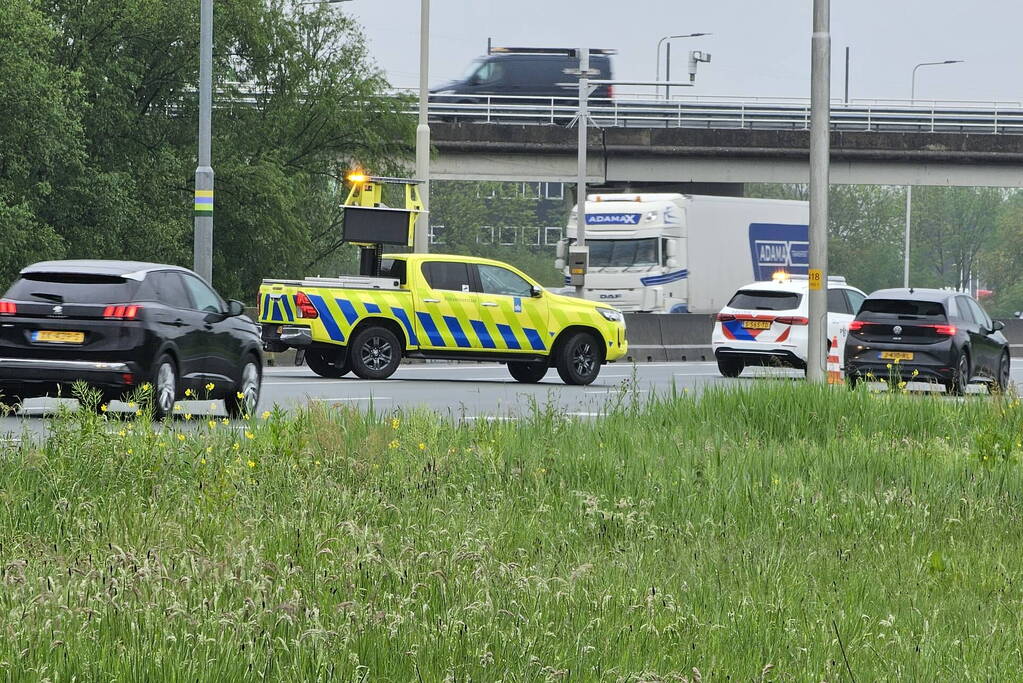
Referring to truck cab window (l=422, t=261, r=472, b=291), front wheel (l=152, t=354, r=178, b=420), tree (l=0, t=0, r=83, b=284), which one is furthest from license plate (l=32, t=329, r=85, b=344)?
tree (l=0, t=0, r=83, b=284)

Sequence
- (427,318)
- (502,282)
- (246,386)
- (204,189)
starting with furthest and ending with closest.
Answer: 1. (204,189)
2. (502,282)
3. (427,318)
4. (246,386)

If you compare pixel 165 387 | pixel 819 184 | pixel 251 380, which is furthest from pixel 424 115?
pixel 165 387

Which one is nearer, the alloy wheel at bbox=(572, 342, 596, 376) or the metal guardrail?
the alloy wheel at bbox=(572, 342, 596, 376)

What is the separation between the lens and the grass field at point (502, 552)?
503 cm

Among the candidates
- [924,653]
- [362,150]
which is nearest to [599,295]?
[362,150]

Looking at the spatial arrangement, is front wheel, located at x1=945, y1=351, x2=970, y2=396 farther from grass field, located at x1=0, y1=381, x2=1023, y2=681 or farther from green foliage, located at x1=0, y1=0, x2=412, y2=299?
green foliage, located at x1=0, y1=0, x2=412, y2=299

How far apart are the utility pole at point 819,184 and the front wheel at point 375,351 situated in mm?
6665

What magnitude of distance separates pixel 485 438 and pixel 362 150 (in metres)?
42.1

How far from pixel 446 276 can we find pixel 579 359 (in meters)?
2.29

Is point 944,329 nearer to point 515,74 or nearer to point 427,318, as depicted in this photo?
point 427,318

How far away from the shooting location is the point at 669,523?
817cm

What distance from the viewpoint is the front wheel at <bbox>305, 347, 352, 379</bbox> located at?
24.4 meters

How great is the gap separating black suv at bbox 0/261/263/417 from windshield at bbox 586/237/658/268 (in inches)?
1046

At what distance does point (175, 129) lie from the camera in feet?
153
